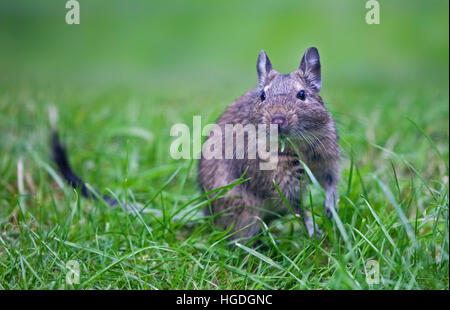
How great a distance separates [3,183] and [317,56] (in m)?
2.88

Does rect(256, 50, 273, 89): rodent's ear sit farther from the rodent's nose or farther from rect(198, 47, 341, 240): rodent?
the rodent's nose

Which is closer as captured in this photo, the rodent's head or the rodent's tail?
the rodent's head

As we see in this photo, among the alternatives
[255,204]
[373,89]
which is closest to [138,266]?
[255,204]

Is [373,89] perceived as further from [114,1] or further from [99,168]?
[114,1]

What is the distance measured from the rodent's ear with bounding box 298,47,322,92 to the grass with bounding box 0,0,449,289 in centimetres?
34

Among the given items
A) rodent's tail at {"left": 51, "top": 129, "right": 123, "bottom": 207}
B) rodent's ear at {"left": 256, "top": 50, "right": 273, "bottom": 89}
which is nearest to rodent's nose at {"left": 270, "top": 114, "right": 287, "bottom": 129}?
rodent's ear at {"left": 256, "top": 50, "right": 273, "bottom": 89}

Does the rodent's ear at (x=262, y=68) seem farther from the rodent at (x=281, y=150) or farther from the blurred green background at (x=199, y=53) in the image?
the blurred green background at (x=199, y=53)

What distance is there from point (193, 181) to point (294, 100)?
1.70 m

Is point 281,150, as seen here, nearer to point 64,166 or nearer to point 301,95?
point 301,95

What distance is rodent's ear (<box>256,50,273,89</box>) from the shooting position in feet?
9.64

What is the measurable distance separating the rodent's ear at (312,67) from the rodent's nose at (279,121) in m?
0.45

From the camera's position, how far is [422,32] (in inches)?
317

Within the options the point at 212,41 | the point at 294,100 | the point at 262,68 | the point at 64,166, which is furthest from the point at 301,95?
the point at 212,41

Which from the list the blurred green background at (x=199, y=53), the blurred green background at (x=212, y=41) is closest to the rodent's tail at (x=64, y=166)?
the blurred green background at (x=199, y=53)
